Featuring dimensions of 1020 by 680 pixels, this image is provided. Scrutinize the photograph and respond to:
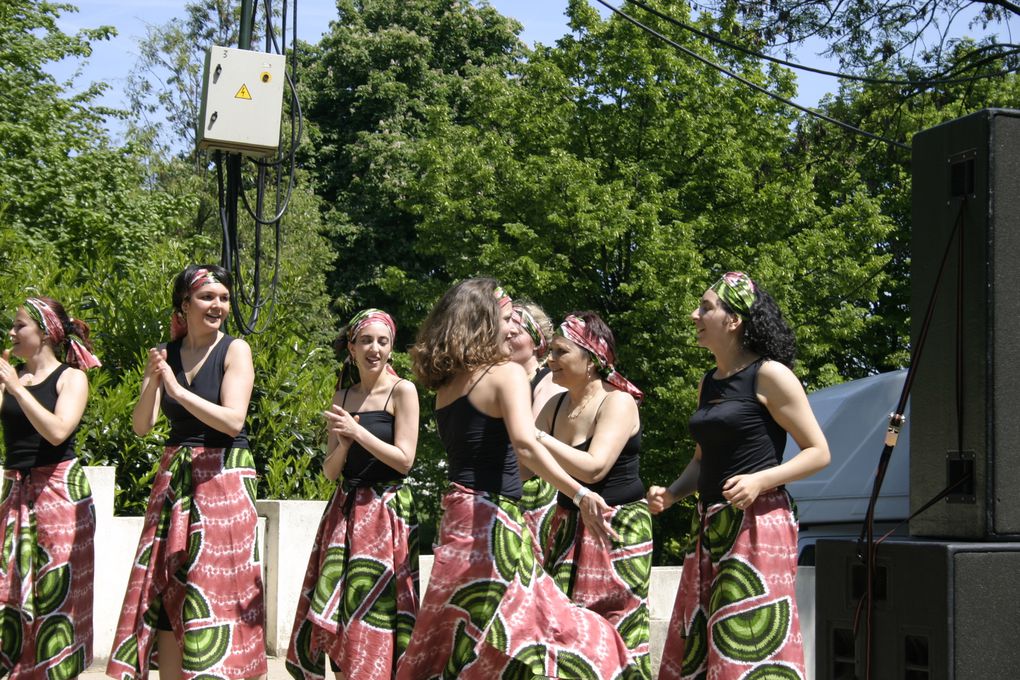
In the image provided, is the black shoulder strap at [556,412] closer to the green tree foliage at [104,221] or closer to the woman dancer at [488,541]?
the woman dancer at [488,541]

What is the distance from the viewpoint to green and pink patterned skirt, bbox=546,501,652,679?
5.26m

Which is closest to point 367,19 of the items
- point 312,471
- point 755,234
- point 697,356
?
point 755,234

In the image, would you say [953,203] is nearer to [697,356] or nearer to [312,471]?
[312,471]

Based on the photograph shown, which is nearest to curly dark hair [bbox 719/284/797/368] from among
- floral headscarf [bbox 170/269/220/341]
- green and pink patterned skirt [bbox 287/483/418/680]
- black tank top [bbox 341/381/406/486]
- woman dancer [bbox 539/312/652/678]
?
woman dancer [bbox 539/312/652/678]

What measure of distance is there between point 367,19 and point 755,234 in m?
15.8

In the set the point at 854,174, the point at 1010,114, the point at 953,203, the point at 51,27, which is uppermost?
the point at 51,27

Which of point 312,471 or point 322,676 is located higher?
point 312,471

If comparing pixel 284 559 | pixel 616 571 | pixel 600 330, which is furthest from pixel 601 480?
pixel 284 559

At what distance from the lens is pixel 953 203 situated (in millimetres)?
3805

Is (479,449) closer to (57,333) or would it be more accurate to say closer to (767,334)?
(767,334)

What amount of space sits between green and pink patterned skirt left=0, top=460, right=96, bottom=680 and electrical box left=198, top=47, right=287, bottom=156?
9.01 feet

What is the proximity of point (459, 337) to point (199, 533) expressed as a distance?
1665 mm

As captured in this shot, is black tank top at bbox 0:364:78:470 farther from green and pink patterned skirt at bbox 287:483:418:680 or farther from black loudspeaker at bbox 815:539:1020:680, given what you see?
black loudspeaker at bbox 815:539:1020:680

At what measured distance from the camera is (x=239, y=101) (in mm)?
8016
